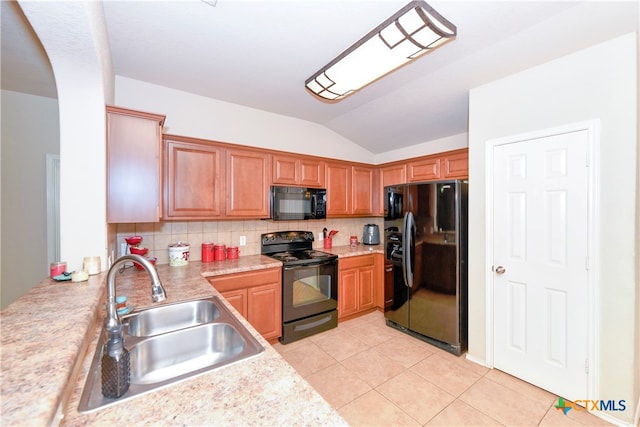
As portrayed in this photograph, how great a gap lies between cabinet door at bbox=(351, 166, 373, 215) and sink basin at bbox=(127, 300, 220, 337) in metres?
2.55

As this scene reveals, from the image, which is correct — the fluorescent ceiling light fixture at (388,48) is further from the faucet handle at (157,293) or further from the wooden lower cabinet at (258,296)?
Answer: the wooden lower cabinet at (258,296)

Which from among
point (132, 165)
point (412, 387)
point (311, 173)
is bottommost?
point (412, 387)

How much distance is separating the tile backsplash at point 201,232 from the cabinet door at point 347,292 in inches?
25.6

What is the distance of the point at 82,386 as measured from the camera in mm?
823

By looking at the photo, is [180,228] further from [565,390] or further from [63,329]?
[565,390]

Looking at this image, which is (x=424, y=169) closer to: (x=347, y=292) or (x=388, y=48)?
(x=347, y=292)

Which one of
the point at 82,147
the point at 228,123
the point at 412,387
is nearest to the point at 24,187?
the point at 82,147

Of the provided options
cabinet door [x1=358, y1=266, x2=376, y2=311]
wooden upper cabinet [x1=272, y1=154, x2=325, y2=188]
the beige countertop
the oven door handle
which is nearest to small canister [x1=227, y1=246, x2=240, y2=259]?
the oven door handle

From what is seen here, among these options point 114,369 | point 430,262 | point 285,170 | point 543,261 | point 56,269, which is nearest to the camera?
point 114,369

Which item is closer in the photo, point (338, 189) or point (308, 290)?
point (308, 290)

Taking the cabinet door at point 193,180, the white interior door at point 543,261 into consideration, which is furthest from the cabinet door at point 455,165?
the cabinet door at point 193,180

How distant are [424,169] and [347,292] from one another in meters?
1.86

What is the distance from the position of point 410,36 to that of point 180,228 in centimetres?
266

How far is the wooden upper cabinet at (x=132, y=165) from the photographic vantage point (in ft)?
6.02
